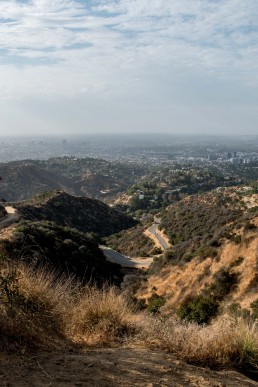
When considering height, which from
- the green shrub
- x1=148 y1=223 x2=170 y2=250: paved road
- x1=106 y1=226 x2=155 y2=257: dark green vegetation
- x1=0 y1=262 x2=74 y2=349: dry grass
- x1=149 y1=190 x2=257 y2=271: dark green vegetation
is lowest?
x1=106 y1=226 x2=155 y2=257: dark green vegetation

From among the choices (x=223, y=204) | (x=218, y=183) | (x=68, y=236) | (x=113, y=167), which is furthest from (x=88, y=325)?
(x=113, y=167)

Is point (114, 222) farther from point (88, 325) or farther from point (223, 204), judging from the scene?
point (88, 325)

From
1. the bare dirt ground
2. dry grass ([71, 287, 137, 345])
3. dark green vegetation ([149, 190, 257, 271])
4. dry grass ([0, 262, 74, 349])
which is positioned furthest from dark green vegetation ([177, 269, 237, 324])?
the bare dirt ground

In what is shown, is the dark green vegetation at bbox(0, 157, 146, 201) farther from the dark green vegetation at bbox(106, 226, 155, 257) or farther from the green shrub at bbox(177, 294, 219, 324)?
the green shrub at bbox(177, 294, 219, 324)

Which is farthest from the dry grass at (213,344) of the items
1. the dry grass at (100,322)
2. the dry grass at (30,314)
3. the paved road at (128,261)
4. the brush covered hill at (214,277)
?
the paved road at (128,261)

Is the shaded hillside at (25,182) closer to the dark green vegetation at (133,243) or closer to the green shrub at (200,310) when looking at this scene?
the dark green vegetation at (133,243)

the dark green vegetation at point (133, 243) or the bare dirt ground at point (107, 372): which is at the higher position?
the bare dirt ground at point (107, 372)
